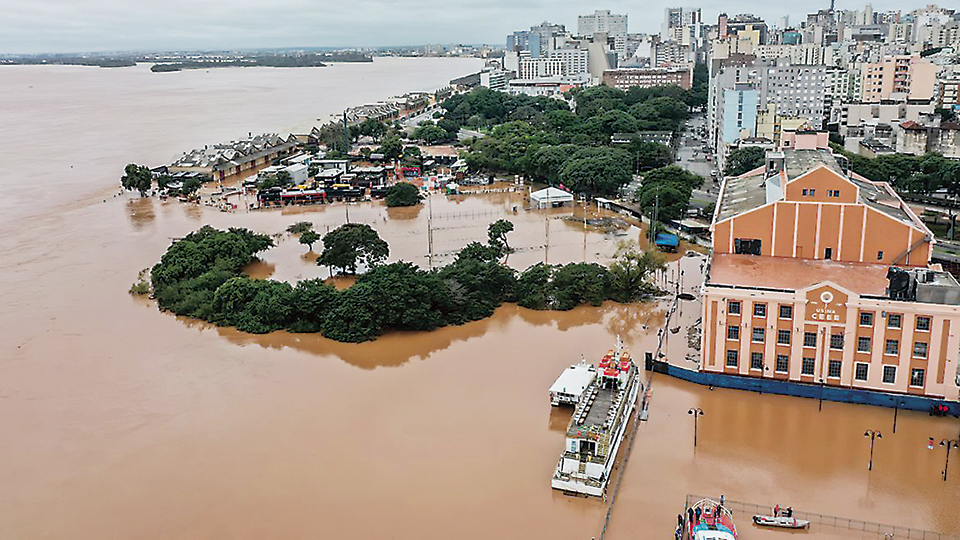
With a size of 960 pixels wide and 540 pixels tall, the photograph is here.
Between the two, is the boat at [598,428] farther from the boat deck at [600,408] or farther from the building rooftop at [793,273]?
the building rooftop at [793,273]

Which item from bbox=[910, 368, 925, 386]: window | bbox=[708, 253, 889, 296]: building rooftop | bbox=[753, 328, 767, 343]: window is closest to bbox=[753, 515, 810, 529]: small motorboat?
bbox=[753, 328, 767, 343]: window

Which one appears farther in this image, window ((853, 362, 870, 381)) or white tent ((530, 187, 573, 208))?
white tent ((530, 187, 573, 208))

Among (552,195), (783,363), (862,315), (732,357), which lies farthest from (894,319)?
(552,195)

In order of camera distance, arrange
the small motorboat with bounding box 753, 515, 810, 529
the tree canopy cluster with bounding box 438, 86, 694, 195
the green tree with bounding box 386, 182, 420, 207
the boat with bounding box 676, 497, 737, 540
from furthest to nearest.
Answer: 1. the green tree with bounding box 386, 182, 420, 207
2. the tree canopy cluster with bounding box 438, 86, 694, 195
3. the small motorboat with bounding box 753, 515, 810, 529
4. the boat with bounding box 676, 497, 737, 540

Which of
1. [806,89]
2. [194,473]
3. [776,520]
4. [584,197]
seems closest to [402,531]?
[194,473]

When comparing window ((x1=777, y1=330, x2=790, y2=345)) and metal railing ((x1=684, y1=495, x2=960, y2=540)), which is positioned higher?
window ((x1=777, y1=330, x2=790, y2=345))

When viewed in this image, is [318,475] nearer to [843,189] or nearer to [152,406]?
[152,406]

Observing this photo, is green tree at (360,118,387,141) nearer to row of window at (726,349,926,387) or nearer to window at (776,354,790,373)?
row of window at (726,349,926,387)
